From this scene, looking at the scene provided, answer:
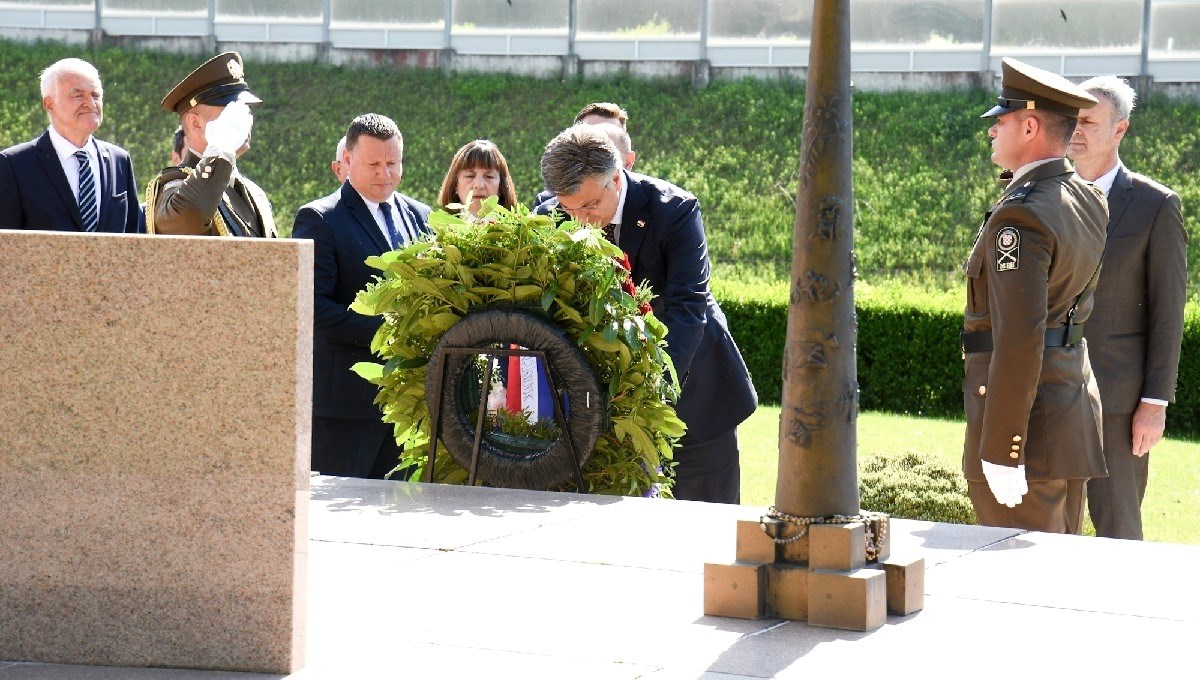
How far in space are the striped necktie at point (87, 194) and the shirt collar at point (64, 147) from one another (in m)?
0.03

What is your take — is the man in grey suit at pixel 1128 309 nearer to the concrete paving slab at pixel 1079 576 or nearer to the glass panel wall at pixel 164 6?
the concrete paving slab at pixel 1079 576

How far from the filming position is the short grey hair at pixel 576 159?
201 inches

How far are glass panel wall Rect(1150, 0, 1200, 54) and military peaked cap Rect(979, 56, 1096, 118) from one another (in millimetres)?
21153

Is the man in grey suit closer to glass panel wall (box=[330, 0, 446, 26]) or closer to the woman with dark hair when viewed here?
the woman with dark hair

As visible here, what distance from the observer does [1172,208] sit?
5.19 metres

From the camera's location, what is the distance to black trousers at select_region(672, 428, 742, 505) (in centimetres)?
563

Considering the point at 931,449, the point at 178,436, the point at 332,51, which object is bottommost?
the point at 931,449

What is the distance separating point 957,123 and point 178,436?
21564 millimetres

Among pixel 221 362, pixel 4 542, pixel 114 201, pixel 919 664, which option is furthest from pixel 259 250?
pixel 114 201

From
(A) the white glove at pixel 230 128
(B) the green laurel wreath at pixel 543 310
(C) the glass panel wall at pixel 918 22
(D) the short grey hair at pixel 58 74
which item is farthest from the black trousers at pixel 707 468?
(C) the glass panel wall at pixel 918 22

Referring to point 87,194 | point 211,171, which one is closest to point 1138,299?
point 211,171

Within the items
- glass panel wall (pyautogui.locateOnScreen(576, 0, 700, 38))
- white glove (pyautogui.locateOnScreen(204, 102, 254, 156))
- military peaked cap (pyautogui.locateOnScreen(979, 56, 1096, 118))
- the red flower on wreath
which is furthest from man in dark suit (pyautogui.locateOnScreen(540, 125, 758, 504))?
glass panel wall (pyautogui.locateOnScreen(576, 0, 700, 38))

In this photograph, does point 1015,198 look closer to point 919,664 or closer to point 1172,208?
point 1172,208

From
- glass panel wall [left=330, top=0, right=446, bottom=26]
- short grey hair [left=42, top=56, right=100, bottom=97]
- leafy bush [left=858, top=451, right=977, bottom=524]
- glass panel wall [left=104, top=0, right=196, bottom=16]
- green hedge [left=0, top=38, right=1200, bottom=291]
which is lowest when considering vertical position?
leafy bush [left=858, top=451, right=977, bottom=524]
